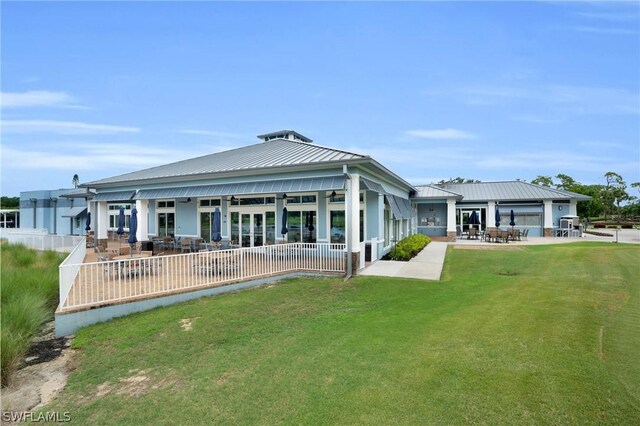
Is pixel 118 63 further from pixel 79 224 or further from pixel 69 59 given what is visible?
pixel 79 224

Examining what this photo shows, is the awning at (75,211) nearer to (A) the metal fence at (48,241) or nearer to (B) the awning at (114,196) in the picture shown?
(A) the metal fence at (48,241)

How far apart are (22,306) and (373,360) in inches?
313

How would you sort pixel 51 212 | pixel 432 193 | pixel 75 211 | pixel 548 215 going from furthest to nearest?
pixel 51 212 < pixel 75 211 < pixel 548 215 < pixel 432 193

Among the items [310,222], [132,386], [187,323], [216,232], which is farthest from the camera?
[310,222]

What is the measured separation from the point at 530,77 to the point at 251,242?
17037 mm

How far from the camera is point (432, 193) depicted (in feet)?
92.6

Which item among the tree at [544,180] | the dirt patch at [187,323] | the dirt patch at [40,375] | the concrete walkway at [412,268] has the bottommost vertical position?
the dirt patch at [40,375]

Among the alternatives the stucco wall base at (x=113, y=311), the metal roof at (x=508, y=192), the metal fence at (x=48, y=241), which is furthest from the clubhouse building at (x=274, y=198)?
the stucco wall base at (x=113, y=311)

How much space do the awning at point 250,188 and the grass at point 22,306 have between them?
610cm

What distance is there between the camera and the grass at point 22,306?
5516 millimetres

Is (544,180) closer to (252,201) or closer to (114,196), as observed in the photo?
(252,201)

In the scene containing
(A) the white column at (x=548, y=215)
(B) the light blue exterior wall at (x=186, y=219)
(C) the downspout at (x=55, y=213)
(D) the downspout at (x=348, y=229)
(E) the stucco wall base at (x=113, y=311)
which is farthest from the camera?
(C) the downspout at (x=55, y=213)

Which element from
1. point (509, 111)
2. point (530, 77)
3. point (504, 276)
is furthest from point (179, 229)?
point (509, 111)

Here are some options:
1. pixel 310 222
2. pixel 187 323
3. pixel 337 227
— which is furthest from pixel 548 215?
pixel 187 323
